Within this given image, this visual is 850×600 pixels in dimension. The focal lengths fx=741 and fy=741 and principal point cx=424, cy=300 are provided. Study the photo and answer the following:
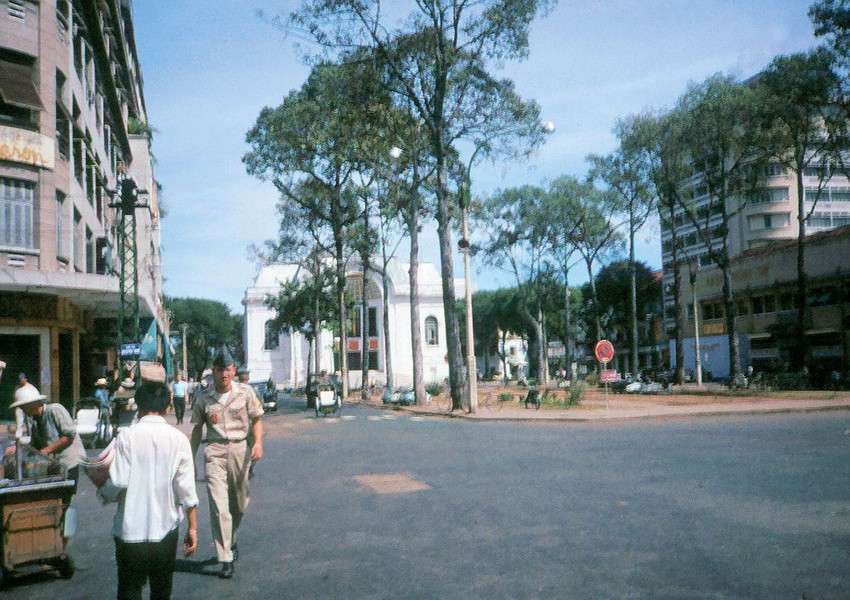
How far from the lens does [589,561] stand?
18.8 ft

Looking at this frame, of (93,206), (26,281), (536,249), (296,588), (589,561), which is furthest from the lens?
(536,249)

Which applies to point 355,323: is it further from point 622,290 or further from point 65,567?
point 65,567

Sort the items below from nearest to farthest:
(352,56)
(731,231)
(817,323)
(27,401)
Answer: (27,401), (352,56), (817,323), (731,231)

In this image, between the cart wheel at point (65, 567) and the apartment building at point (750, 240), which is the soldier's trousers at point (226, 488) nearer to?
the cart wheel at point (65, 567)

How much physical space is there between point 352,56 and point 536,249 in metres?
27.6

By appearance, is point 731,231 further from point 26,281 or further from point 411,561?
point 411,561

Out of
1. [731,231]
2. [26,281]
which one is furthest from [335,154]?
[731,231]

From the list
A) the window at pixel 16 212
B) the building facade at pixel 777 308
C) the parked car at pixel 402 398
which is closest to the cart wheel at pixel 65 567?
the window at pixel 16 212

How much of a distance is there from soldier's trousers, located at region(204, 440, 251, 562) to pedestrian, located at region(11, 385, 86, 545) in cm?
163

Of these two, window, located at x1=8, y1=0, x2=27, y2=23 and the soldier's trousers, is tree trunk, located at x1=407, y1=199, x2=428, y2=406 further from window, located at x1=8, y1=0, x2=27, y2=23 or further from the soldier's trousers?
the soldier's trousers

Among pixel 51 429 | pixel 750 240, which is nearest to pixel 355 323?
pixel 750 240

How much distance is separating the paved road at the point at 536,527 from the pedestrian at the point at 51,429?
2.96ft

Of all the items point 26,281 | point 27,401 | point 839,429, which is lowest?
point 839,429

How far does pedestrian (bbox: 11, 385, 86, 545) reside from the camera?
6.72 m
